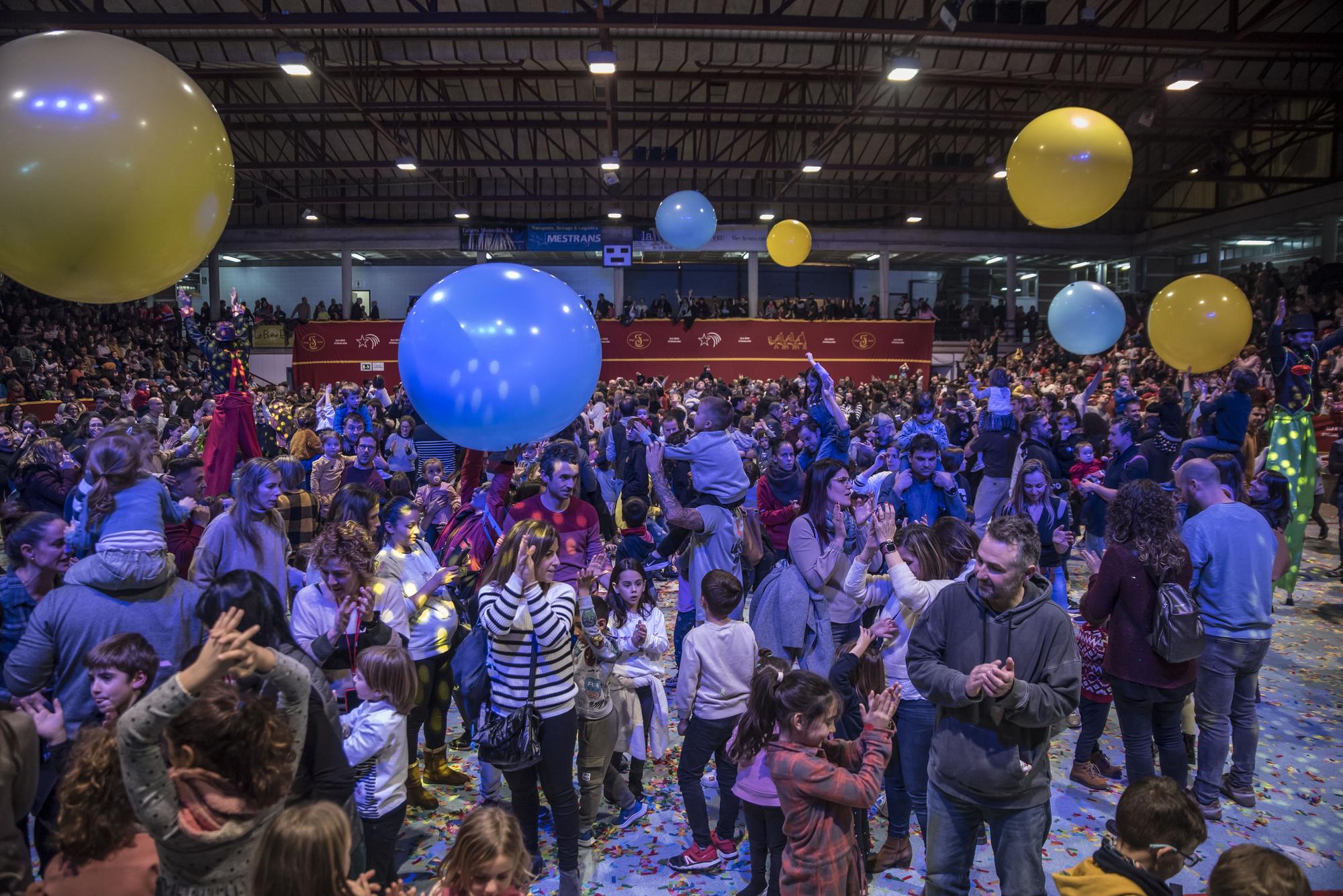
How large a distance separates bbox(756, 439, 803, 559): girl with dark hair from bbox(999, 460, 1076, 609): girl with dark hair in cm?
139

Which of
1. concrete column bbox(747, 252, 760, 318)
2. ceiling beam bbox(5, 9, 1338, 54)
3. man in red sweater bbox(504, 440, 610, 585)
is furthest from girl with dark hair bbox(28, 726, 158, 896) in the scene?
concrete column bbox(747, 252, 760, 318)

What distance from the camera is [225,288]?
31938 millimetres

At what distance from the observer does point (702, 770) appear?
3.59 m

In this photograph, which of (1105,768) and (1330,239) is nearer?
(1105,768)

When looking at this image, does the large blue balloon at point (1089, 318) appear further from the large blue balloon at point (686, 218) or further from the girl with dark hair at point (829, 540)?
the girl with dark hair at point (829, 540)

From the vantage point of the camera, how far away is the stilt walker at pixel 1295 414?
6820 millimetres

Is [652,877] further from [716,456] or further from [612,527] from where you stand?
[612,527]

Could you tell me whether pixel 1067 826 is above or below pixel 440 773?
below

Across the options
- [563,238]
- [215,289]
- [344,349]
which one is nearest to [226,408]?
[563,238]

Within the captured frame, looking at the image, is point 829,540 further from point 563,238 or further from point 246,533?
point 563,238

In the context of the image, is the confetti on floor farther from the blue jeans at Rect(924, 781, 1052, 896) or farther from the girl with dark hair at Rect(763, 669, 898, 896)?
the girl with dark hair at Rect(763, 669, 898, 896)

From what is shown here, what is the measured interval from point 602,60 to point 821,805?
10719 millimetres

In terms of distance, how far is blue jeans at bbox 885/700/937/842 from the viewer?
11.5 feet

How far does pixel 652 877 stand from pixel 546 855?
1.59ft
